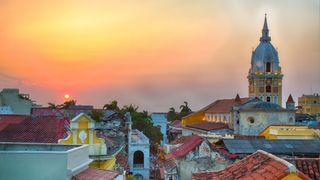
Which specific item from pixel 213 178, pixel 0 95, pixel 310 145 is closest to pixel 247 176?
pixel 213 178

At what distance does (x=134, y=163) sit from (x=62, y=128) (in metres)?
20.5

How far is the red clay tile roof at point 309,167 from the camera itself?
12805 mm

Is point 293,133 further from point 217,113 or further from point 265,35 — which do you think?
point 265,35

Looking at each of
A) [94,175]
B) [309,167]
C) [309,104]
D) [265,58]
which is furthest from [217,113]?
[309,104]

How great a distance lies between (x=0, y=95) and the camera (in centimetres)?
3503

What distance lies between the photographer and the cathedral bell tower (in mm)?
82688

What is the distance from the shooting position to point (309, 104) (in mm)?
136250

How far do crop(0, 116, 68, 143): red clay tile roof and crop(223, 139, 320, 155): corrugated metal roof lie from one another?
10.1 m

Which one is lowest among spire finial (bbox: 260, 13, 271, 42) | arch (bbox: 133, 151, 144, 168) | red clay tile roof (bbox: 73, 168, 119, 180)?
arch (bbox: 133, 151, 144, 168)

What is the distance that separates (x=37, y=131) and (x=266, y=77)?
224 ft

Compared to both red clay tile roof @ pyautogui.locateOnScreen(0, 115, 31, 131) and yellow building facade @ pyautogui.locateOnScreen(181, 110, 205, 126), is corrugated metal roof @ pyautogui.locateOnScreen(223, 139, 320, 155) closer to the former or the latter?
red clay tile roof @ pyautogui.locateOnScreen(0, 115, 31, 131)

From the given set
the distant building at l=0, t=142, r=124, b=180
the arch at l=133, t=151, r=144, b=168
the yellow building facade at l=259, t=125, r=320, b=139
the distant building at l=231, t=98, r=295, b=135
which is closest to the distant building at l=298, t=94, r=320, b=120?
the distant building at l=231, t=98, r=295, b=135

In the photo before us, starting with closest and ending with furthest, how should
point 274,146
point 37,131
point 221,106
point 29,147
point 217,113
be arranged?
1. point 29,147
2. point 37,131
3. point 274,146
4. point 217,113
5. point 221,106

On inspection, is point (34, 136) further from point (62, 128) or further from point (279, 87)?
point (279, 87)
